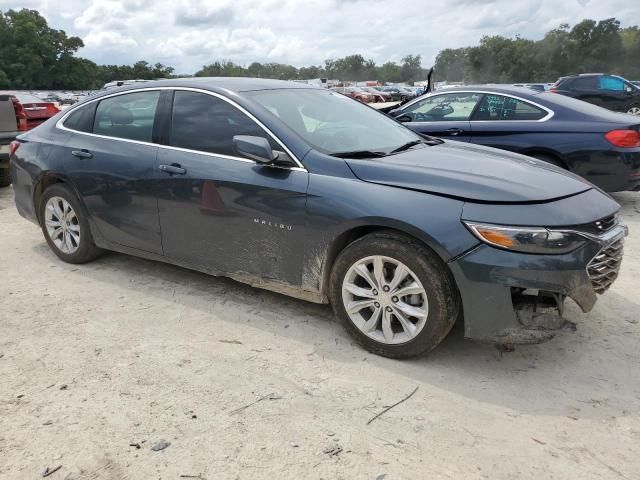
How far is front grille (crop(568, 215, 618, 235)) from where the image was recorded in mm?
2912

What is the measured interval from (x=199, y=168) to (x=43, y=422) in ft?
6.08

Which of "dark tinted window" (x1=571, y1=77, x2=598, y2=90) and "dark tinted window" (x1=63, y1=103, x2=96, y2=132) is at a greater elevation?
"dark tinted window" (x1=571, y1=77, x2=598, y2=90)

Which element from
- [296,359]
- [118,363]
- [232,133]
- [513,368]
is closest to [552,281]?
[513,368]

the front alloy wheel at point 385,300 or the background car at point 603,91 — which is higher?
the background car at point 603,91

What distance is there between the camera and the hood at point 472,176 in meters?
2.99

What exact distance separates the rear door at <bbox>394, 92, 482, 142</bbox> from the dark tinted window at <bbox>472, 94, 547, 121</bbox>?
11 cm

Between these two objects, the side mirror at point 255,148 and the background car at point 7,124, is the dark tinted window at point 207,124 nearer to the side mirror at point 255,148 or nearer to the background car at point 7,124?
the side mirror at point 255,148

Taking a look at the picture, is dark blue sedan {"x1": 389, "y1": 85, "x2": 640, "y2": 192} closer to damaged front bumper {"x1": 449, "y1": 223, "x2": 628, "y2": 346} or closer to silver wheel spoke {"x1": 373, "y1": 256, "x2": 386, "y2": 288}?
damaged front bumper {"x1": 449, "y1": 223, "x2": 628, "y2": 346}

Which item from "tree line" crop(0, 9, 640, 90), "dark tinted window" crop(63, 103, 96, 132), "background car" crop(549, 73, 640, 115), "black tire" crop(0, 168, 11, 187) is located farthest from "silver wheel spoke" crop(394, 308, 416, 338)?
"tree line" crop(0, 9, 640, 90)

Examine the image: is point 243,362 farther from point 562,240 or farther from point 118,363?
point 562,240

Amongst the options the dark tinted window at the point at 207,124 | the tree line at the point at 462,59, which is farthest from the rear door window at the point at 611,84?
the tree line at the point at 462,59

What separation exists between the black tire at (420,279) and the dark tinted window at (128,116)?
1985 mm

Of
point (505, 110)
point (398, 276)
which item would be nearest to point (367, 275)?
point (398, 276)

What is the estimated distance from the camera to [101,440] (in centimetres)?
254
